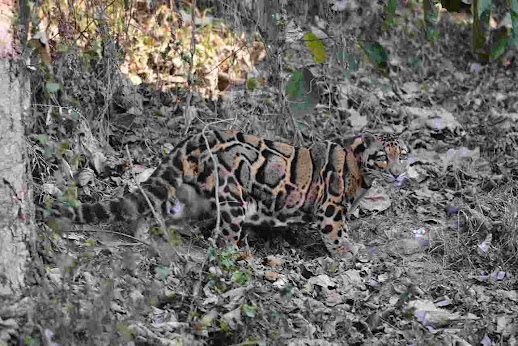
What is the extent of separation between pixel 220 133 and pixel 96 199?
126 cm

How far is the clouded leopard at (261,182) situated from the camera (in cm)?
638

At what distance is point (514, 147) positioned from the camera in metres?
8.99

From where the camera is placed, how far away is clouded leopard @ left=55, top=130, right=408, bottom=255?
6383mm

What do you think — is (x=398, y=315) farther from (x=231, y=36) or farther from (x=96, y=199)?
(x=231, y=36)

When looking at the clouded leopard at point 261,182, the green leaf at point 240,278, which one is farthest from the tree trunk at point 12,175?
the green leaf at point 240,278

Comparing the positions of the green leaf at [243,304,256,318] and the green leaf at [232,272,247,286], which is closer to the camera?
the green leaf at [243,304,256,318]

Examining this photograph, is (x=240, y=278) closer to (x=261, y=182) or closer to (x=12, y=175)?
(x=12, y=175)


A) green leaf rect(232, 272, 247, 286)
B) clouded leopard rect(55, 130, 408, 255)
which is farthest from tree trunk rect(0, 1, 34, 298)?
green leaf rect(232, 272, 247, 286)

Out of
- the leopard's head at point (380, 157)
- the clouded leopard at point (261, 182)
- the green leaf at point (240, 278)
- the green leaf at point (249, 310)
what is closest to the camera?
the green leaf at point (249, 310)

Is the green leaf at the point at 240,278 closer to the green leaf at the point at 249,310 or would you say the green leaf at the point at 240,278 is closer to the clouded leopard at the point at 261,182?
the green leaf at the point at 249,310

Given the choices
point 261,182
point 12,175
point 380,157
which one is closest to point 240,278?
point 12,175

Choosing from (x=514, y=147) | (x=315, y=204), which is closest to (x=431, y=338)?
(x=315, y=204)

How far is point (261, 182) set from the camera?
673cm

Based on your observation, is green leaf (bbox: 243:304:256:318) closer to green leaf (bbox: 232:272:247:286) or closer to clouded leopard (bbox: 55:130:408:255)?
green leaf (bbox: 232:272:247:286)
